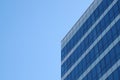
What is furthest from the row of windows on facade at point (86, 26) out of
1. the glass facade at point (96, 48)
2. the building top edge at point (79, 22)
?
the building top edge at point (79, 22)

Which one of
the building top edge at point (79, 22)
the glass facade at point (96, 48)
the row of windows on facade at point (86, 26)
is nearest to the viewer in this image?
the glass facade at point (96, 48)

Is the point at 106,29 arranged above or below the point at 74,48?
above

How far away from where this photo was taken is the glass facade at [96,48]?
5887 centimetres

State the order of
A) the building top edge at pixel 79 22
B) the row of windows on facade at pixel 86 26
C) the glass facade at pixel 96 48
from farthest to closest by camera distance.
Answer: the building top edge at pixel 79 22 < the row of windows on facade at pixel 86 26 < the glass facade at pixel 96 48

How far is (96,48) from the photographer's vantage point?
6456 centimetres

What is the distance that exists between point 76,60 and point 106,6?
43.2 feet

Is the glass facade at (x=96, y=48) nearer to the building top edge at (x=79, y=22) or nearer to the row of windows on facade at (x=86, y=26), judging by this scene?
the row of windows on facade at (x=86, y=26)

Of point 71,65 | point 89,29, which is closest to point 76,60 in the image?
point 71,65

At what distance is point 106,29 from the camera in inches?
2484

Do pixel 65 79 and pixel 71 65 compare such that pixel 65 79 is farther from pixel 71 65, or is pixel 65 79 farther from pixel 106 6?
pixel 106 6

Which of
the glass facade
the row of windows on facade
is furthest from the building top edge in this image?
the row of windows on facade

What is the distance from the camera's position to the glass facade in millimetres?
58872

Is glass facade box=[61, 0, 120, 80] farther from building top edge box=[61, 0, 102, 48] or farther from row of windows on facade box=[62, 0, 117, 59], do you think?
building top edge box=[61, 0, 102, 48]

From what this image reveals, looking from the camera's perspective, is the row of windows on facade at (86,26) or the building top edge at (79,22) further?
the building top edge at (79,22)
